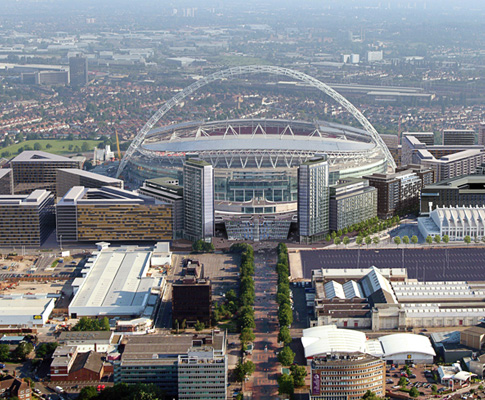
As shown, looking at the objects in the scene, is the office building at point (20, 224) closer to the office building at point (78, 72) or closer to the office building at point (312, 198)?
the office building at point (312, 198)

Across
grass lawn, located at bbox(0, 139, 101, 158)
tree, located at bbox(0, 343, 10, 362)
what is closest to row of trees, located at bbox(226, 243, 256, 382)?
tree, located at bbox(0, 343, 10, 362)

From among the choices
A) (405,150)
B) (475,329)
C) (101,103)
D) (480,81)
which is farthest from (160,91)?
(475,329)

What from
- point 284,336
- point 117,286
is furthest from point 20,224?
point 284,336

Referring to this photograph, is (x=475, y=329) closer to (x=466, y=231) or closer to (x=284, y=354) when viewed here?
(x=284, y=354)

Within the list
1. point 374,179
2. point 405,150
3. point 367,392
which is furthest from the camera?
point 405,150

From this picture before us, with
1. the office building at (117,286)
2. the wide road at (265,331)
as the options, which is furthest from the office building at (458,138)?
the office building at (117,286)

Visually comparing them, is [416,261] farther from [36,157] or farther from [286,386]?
[36,157]
